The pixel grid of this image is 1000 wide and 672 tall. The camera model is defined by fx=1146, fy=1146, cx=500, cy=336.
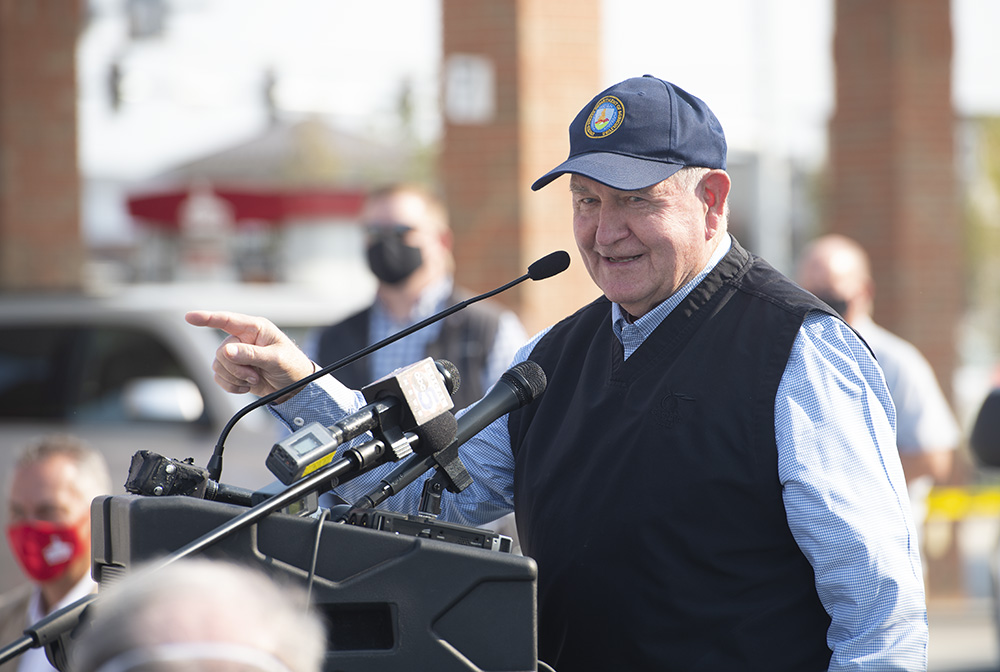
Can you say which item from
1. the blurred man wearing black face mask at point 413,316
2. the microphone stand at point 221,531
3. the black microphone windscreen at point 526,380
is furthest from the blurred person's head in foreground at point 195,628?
the blurred man wearing black face mask at point 413,316

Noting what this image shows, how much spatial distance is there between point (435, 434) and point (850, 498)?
648 millimetres

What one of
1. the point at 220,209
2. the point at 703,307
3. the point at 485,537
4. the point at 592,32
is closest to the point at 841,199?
the point at 592,32

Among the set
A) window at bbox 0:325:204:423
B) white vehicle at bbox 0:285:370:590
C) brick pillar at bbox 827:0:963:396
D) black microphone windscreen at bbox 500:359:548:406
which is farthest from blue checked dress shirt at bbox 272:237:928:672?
brick pillar at bbox 827:0:963:396

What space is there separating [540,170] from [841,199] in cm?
306

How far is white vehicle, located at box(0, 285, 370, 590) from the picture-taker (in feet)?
19.0

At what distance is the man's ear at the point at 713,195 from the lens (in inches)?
82.0

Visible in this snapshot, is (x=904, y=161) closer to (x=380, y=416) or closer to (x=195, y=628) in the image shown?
(x=380, y=416)

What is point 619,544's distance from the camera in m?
1.91

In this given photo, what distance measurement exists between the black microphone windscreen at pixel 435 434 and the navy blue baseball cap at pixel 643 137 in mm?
515

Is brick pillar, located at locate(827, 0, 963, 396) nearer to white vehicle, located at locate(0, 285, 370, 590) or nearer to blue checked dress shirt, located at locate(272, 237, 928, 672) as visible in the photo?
white vehicle, located at locate(0, 285, 370, 590)

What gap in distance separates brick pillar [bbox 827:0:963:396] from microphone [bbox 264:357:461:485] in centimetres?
693

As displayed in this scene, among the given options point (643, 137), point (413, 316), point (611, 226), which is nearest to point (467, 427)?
point (611, 226)

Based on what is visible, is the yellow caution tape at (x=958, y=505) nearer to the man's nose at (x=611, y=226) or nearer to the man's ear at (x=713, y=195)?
the man's ear at (x=713, y=195)

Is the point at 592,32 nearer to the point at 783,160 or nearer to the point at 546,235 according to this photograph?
the point at 546,235
